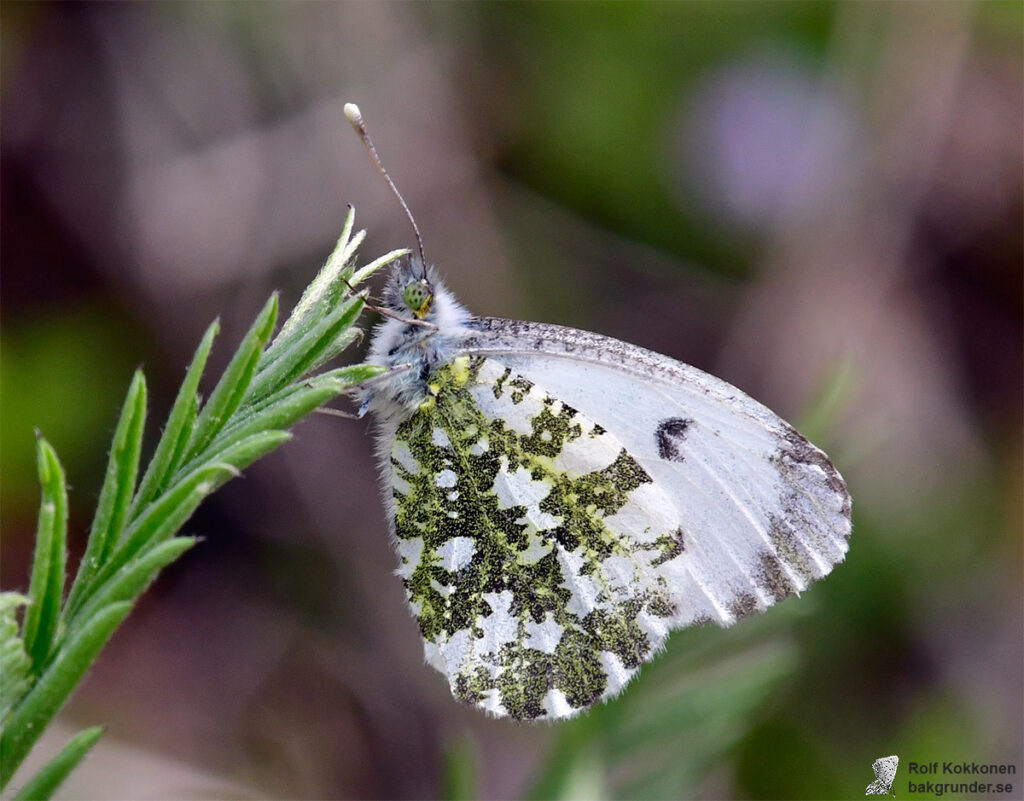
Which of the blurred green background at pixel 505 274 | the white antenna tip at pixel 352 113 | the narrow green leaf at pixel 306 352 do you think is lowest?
the blurred green background at pixel 505 274

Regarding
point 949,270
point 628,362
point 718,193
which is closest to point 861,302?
point 949,270

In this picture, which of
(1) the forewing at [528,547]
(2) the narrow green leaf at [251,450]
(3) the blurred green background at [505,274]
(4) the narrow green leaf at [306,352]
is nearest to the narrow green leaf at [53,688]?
(2) the narrow green leaf at [251,450]

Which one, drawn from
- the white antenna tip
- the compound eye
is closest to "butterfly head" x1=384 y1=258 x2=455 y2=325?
the compound eye

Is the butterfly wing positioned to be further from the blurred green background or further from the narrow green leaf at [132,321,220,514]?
the blurred green background

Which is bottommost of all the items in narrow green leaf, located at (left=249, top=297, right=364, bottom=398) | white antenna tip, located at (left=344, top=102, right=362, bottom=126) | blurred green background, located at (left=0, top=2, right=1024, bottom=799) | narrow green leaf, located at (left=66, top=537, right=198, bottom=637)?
blurred green background, located at (left=0, top=2, right=1024, bottom=799)

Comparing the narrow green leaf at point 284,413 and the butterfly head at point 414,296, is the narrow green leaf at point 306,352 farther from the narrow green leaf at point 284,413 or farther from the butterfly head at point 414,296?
the butterfly head at point 414,296

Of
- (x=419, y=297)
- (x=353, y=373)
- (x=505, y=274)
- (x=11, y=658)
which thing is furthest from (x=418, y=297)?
(x=505, y=274)
